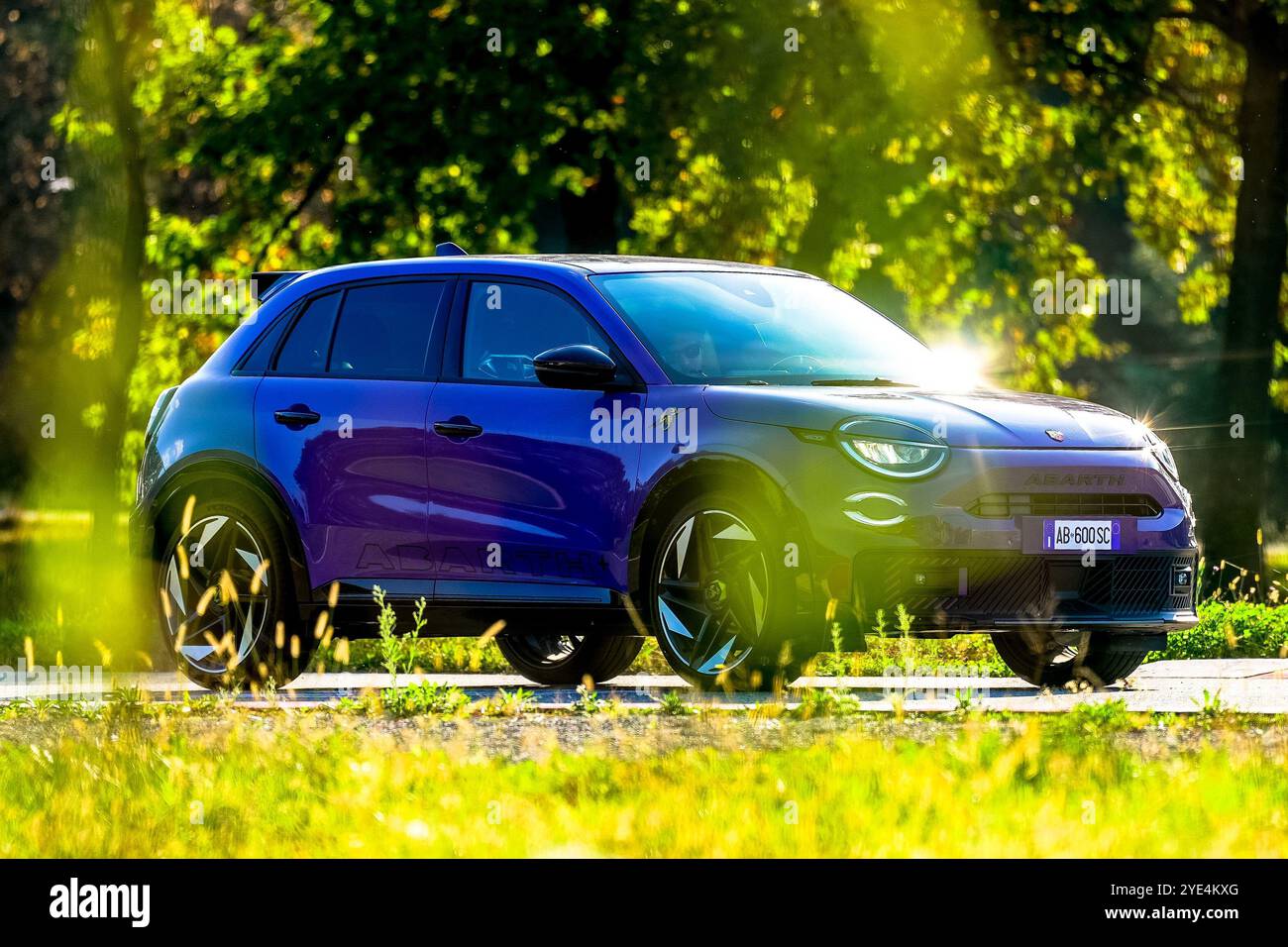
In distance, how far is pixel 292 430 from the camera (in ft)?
35.2

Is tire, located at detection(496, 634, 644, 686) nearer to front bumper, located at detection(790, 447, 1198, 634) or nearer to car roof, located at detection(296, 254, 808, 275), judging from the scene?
car roof, located at detection(296, 254, 808, 275)

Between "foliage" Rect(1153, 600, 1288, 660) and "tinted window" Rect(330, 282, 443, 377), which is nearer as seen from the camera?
"tinted window" Rect(330, 282, 443, 377)

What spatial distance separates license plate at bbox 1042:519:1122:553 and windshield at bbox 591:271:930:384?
44.9 inches

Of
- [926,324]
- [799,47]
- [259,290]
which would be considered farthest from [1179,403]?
[259,290]

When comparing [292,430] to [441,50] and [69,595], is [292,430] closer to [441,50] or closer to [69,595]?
[69,595]

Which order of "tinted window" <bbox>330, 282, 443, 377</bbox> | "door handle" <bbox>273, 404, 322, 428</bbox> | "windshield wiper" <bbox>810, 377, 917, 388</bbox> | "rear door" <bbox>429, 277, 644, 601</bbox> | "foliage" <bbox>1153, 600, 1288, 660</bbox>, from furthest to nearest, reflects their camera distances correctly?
"foliage" <bbox>1153, 600, 1288, 660</bbox> < "door handle" <bbox>273, 404, 322, 428</bbox> < "tinted window" <bbox>330, 282, 443, 377</bbox> < "windshield wiper" <bbox>810, 377, 917, 388</bbox> < "rear door" <bbox>429, 277, 644, 601</bbox>

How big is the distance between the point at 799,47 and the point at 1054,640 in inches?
432

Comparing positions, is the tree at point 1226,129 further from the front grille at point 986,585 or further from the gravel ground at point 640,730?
the gravel ground at point 640,730

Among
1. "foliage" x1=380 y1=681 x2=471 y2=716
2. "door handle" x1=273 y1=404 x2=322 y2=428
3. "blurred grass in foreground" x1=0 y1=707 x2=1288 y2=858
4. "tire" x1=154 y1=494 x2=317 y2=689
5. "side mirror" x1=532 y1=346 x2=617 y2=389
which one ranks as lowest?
"blurred grass in foreground" x1=0 y1=707 x2=1288 y2=858

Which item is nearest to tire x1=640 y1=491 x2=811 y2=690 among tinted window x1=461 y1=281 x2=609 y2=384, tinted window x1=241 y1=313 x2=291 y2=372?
tinted window x1=461 y1=281 x2=609 y2=384

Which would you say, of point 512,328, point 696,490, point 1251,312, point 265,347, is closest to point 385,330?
point 512,328

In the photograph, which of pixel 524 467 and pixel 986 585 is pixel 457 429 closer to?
pixel 524 467

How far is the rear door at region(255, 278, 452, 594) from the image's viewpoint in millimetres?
10250

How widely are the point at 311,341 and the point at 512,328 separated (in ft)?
4.03
